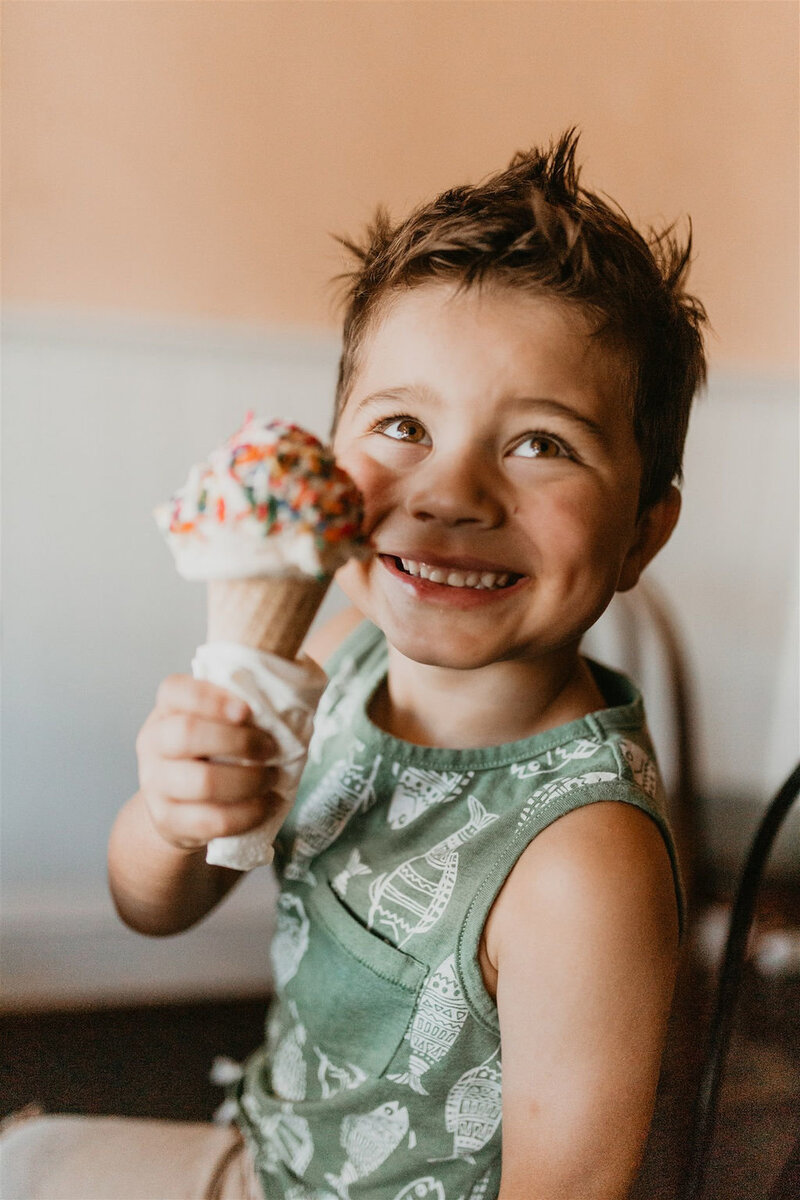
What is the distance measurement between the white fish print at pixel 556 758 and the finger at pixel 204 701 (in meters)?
0.26

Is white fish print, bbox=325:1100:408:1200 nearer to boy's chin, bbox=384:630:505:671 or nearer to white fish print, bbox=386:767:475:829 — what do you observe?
white fish print, bbox=386:767:475:829

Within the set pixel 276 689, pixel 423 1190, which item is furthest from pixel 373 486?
pixel 423 1190

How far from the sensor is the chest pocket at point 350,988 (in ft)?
2.14

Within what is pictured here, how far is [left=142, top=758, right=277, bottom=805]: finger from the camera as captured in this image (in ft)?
1.59

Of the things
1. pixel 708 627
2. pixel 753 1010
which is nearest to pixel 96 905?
pixel 753 1010

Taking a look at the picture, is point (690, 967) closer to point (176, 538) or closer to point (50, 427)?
point (176, 538)

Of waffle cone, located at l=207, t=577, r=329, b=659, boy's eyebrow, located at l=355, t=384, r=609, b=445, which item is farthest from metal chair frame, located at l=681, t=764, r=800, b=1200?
waffle cone, located at l=207, t=577, r=329, b=659

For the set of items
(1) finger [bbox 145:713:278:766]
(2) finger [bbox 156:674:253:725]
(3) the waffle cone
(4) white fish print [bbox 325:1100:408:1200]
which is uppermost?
(3) the waffle cone

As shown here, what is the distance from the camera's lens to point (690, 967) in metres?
1.08

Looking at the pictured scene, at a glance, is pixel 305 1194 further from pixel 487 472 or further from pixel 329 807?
pixel 487 472

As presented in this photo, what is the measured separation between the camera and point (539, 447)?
0.56m

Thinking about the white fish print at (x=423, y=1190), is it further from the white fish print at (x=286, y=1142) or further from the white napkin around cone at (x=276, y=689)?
the white napkin around cone at (x=276, y=689)

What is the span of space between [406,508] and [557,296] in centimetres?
16

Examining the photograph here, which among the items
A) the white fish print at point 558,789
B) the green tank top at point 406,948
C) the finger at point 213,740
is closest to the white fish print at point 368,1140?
the green tank top at point 406,948
